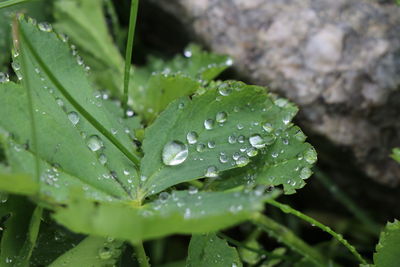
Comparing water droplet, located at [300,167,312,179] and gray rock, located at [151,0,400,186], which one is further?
gray rock, located at [151,0,400,186]

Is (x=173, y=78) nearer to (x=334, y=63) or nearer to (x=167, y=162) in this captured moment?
(x=167, y=162)

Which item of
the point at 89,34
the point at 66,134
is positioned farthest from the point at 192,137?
the point at 89,34

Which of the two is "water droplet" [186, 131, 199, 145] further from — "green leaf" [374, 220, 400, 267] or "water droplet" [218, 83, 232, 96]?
"green leaf" [374, 220, 400, 267]

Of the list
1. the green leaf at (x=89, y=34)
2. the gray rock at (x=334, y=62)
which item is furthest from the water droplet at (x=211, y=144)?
the green leaf at (x=89, y=34)

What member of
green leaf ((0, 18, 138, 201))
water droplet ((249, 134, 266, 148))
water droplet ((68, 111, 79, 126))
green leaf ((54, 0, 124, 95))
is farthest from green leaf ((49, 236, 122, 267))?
green leaf ((54, 0, 124, 95))

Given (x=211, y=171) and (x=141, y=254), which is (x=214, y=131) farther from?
(x=141, y=254)

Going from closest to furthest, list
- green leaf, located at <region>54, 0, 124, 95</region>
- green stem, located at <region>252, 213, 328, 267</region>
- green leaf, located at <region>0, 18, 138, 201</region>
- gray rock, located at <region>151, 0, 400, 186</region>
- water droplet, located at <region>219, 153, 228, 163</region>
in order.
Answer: green leaf, located at <region>0, 18, 138, 201</region> → water droplet, located at <region>219, 153, 228, 163</region> → green stem, located at <region>252, 213, 328, 267</region> → gray rock, located at <region>151, 0, 400, 186</region> → green leaf, located at <region>54, 0, 124, 95</region>

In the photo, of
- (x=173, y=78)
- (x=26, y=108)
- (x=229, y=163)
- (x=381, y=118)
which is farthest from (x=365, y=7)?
(x=26, y=108)
